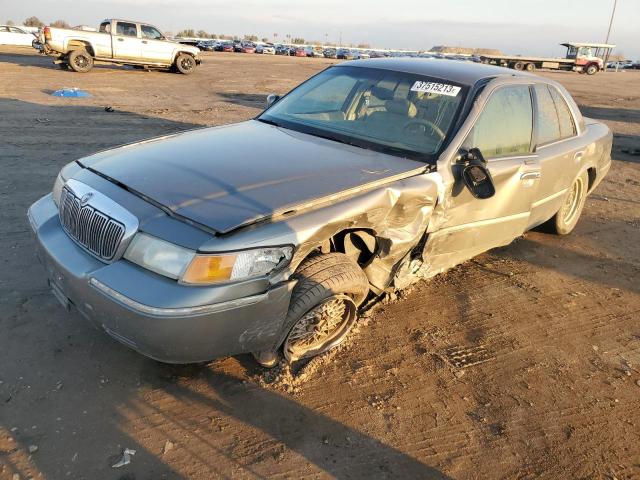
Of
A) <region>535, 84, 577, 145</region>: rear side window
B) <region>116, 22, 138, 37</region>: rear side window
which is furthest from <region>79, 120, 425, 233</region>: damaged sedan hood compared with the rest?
<region>116, 22, 138, 37</region>: rear side window

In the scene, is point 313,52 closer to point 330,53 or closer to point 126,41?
point 330,53

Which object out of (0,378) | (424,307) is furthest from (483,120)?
(0,378)

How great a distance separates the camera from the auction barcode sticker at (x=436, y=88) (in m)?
3.72

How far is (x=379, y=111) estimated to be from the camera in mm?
3805

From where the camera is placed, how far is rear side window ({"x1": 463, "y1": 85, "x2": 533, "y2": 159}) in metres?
3.63

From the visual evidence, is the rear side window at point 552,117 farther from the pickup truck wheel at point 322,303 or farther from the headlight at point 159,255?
the headlight at point 159,255

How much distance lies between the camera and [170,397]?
2.71 meters

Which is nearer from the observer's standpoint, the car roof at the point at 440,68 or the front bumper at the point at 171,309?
the front bumper at the point at 171,309

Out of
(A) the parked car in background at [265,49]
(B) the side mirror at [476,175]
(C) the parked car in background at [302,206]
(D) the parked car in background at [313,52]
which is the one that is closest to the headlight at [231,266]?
(C) the parked car in background at [302,206]

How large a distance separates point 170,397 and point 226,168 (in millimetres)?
1314

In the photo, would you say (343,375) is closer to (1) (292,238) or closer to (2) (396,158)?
(1) (292,238)

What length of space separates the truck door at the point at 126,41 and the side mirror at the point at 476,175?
56.8 feet

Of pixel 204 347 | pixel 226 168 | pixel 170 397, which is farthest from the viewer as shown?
pixel 226 168

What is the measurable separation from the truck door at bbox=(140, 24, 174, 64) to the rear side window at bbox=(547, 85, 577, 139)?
55.0 ft
